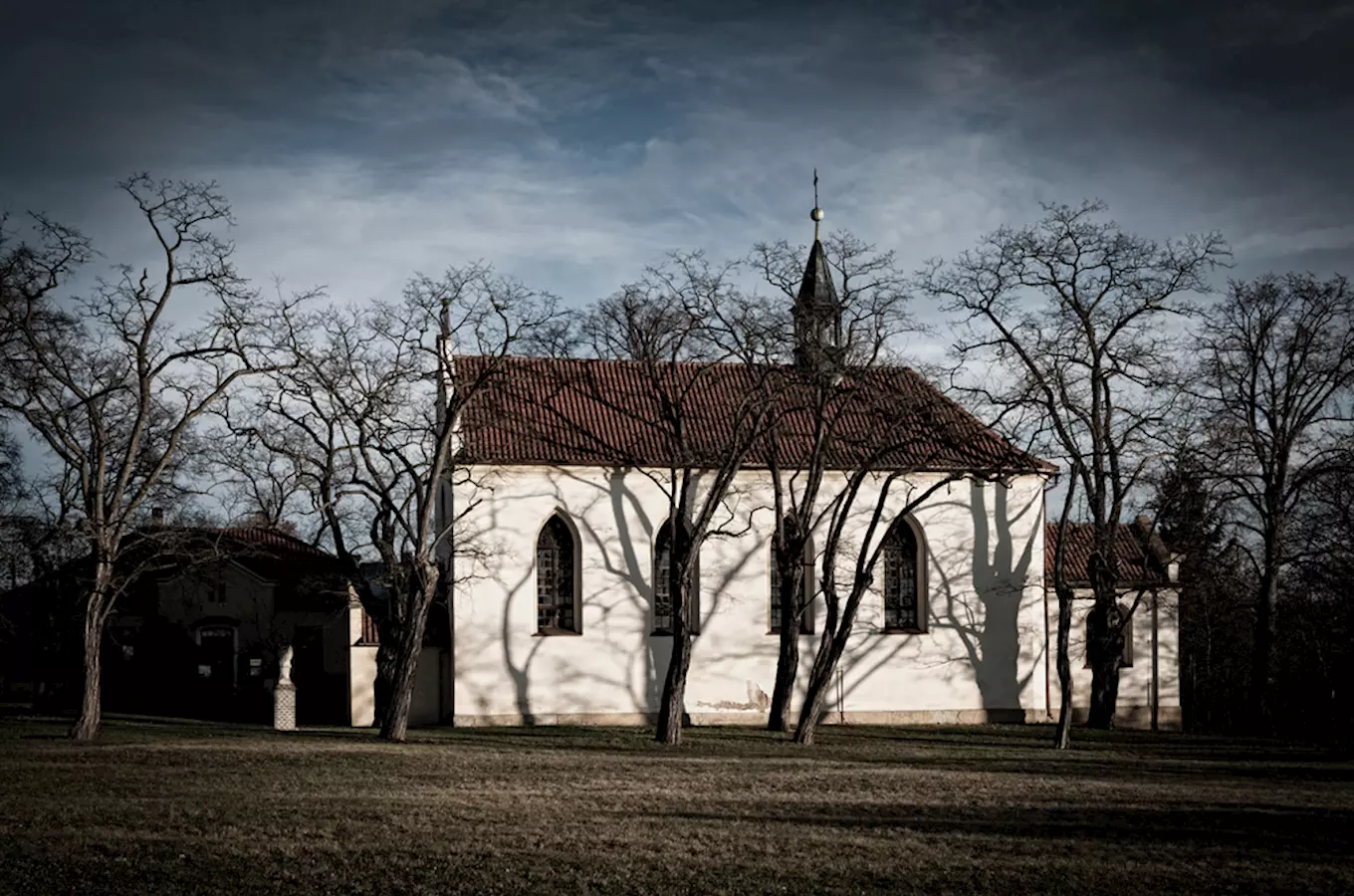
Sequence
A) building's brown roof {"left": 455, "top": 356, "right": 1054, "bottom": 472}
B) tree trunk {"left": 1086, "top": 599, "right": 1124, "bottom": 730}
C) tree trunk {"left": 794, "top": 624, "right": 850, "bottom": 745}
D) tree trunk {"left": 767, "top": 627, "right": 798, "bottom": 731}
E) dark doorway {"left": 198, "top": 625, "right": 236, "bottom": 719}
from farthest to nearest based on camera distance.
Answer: dark doorway {"left": 198, "top": 625, "right": 236, "bottom": 719}, tree trunk {"left": 1086, "top": 599, "right": 1124, "bottom": 730}, building's brown roof {"left": 455, "top": 356, "right": 1054, "bottom": 472}, tree trunk {"left": 767, "top": 627, "right": 798, "bottom": 731}, tree trunk {"left": 794, "top": 624, "right": 850, "bottom": 745}

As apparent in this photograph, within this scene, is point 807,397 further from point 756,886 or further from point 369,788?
point 756,886

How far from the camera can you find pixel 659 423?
31.7 meters

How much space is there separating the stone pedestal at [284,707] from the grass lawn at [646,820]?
4.37m

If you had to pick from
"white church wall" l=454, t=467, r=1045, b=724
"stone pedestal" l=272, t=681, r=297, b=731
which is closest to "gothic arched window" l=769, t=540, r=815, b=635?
"white church wall" l=454, t=467, r=1045, b=724

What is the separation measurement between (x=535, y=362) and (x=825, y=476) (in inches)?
290

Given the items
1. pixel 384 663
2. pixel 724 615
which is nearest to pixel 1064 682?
pixel 724 615

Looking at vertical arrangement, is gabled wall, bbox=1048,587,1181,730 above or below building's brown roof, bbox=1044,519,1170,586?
below

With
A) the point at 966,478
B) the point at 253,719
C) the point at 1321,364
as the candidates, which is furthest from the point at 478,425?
the point at 1321,364

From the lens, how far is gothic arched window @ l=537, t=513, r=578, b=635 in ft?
102

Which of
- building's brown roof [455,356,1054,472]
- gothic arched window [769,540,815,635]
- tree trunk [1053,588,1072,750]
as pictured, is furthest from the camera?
gothic arched window [769,540,815,635]

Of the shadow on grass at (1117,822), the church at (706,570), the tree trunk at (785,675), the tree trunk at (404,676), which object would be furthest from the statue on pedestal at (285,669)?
the shadow on grass at (1117,822)

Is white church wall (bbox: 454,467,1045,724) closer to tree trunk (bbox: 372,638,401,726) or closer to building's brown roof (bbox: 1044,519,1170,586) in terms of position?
tree trunk (bbox: 372,638,401,726)

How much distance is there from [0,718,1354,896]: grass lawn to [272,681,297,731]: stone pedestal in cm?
437

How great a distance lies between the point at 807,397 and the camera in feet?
103
